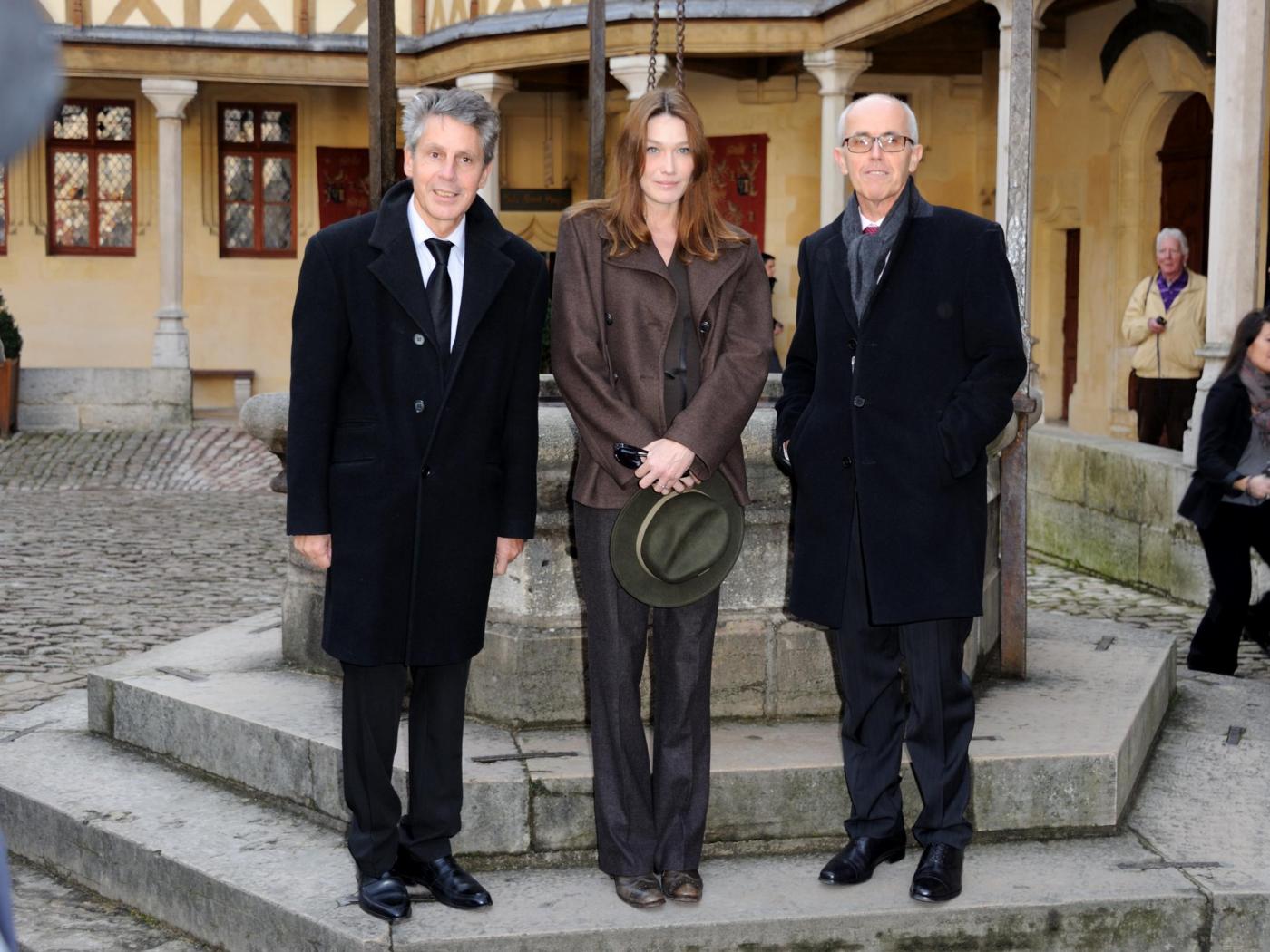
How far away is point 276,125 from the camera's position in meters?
20.1

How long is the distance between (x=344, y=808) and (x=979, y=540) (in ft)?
5.16

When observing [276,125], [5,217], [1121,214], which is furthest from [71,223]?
[1121,214]

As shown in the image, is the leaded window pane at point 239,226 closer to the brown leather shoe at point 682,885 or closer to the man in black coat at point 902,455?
the man in black coat at point 902,455

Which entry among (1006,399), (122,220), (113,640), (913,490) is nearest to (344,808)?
(913,490)

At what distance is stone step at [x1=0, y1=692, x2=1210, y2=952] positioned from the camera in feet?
11.8

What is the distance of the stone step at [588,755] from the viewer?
3971 mm

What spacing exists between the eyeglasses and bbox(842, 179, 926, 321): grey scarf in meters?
0.13

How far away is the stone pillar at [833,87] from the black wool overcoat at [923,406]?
11087 mm

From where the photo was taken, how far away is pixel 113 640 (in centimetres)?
705

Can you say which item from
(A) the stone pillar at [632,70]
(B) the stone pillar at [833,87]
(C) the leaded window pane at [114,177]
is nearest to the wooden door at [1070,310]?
(B) the stone pillar at [833,87]

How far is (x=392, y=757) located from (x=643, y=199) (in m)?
1.20

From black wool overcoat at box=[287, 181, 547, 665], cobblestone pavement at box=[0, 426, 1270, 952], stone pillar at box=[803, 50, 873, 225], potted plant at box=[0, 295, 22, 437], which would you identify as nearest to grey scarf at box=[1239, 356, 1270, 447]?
cobblestone pavement at box=[0, 426, 1270, 952]

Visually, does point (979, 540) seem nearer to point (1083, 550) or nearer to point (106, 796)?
point (106, 796)

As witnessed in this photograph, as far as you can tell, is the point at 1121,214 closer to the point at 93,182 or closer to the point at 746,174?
the point at 746,174
